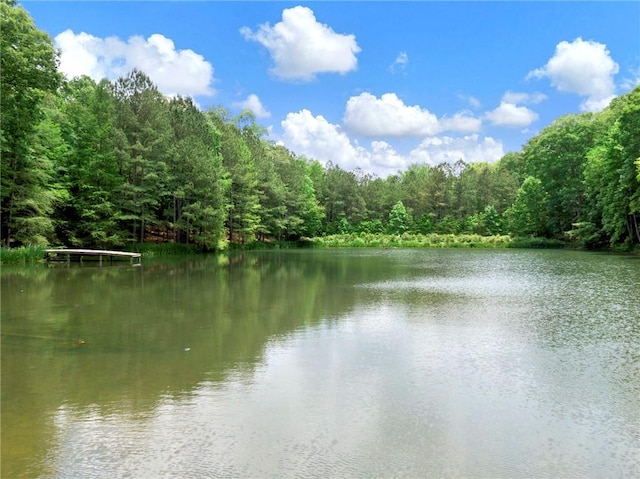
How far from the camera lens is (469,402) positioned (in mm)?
5559

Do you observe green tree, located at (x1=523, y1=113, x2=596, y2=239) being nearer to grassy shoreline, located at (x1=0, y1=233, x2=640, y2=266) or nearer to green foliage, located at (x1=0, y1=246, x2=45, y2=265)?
grassy shoreline, located at (x1=0, y1=233, x2=640, y2=266)

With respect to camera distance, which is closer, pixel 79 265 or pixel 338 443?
pixel 338 443

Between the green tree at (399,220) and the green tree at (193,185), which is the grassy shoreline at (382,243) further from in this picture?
the green tree at (399,220)

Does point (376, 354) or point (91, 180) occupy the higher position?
point (91, 180)

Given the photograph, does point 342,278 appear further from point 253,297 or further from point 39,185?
point 39,185

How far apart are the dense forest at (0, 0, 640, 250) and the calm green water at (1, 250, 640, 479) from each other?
15.3m

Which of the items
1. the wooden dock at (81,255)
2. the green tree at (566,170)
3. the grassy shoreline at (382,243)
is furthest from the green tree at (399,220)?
the wooden dock at (81,255)

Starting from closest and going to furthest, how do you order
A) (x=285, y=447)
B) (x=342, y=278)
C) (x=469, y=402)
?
(x=285, y=447) → (x=469, y=402) → (x=342, y=278)

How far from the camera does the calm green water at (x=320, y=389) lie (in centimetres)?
418

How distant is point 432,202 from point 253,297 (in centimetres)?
6541

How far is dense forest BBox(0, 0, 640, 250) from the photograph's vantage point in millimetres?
24797

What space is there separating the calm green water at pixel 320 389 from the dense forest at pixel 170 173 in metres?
15.3

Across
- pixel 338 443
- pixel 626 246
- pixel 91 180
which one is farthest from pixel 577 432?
pixel 626 246

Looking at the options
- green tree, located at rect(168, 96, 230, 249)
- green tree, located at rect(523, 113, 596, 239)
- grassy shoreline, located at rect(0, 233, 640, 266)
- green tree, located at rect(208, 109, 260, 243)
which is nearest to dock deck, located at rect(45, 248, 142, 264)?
Result: grassy shoreline, located at rect(0, 233, 640, 266)
